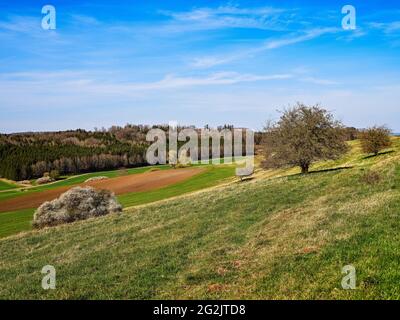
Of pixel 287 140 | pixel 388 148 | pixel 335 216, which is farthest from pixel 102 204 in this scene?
pixel 388 148

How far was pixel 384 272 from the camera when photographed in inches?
432

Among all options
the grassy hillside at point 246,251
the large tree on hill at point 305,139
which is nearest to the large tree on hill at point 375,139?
the large tree on hill at point 305,139

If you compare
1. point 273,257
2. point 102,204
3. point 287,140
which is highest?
point 287,140

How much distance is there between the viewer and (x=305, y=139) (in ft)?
144

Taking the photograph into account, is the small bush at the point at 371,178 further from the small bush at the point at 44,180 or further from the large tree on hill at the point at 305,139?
the small bush at the point at 44,180

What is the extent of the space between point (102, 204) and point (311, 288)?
44.9 meters

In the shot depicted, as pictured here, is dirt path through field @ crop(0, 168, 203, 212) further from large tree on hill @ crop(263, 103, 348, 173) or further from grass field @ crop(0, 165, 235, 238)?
large tree on hill @ crop(263, 103, 348, 173)

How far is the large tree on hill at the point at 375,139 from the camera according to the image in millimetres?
56094

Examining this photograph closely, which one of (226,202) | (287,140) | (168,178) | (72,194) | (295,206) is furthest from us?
(168,178)

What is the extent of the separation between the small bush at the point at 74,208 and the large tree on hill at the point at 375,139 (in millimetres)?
34957

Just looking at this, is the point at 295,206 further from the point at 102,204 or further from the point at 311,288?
the point at 102,204

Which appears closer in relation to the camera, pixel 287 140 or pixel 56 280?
pixel 56 280

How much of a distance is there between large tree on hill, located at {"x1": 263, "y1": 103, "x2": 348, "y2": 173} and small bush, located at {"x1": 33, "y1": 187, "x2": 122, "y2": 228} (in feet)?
72.9

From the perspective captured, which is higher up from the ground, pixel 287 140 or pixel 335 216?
pixel 287 140
